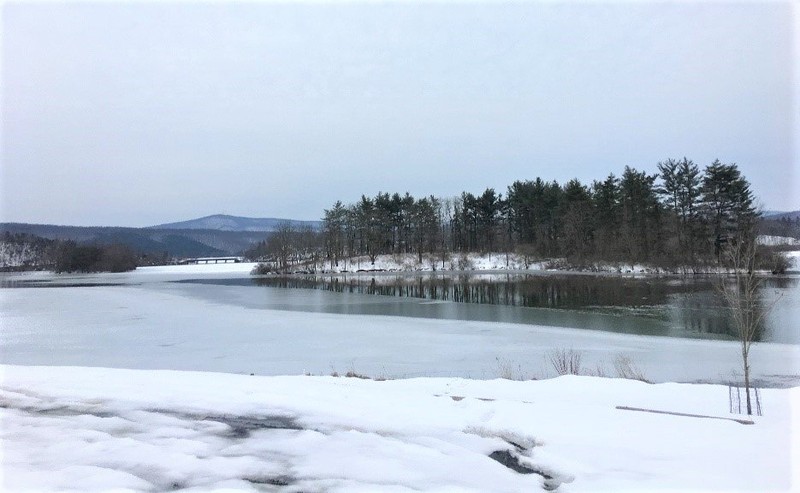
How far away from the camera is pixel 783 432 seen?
4.58m

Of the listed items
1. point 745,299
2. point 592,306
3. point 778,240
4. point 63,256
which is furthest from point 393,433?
point 63,256

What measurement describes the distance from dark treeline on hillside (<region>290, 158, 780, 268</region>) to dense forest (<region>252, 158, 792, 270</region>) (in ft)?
0.29

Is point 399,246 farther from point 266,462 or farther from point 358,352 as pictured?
point 266,462

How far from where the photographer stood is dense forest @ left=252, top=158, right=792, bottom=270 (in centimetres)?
4178

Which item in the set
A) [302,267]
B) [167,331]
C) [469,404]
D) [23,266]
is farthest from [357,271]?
[23,266]

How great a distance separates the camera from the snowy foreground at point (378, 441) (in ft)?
12.1

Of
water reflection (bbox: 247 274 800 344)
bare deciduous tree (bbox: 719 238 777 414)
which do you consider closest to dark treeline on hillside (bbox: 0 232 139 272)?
water reflection (bbox: 247 274 800 344)

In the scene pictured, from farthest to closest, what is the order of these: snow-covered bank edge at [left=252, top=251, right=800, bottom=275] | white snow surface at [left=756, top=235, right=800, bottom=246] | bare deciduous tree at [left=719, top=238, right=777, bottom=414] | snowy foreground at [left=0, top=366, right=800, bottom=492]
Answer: snow-covered bank edge at [left=252, top=251, right=800, bottom=275] < white snow surface at [left=756, top=235, right=800, bottom=246] < bare deciduous tree at [left=719, top=238, right=777, bottom=414] < snowy foreground at [left=0, top=366, right=800, bottom=492]

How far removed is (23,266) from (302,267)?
73.8m

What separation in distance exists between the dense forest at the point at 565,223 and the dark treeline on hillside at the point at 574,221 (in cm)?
9

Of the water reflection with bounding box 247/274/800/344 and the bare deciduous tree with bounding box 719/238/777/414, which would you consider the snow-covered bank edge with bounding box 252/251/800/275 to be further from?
the bare deciduous tree with bounding box 719/238/777/414

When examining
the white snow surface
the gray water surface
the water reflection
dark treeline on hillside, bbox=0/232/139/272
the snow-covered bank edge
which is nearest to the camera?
the water reflection

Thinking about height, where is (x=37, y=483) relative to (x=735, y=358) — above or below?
above

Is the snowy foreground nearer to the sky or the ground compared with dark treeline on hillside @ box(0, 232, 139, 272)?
nearer to the ground
